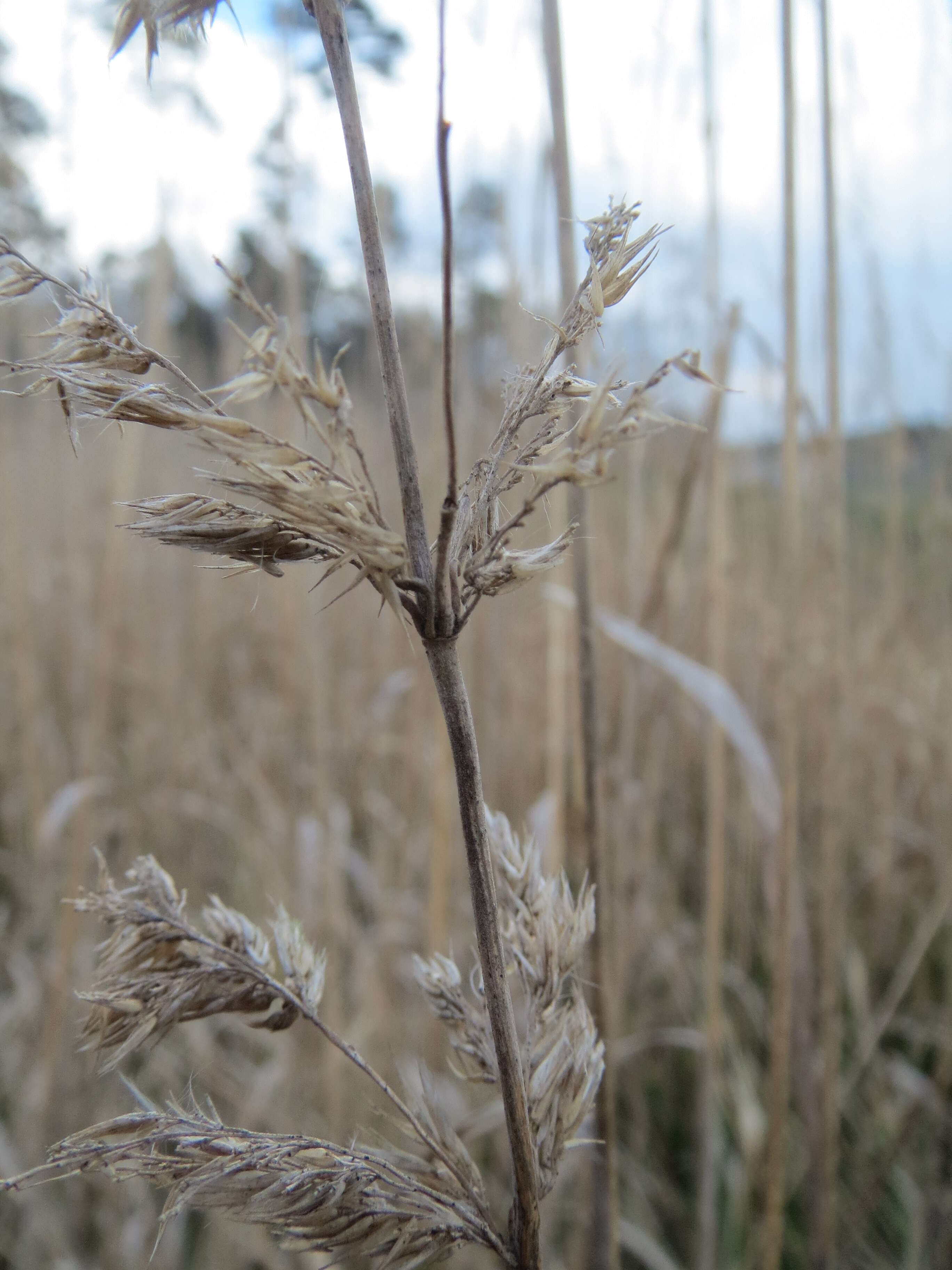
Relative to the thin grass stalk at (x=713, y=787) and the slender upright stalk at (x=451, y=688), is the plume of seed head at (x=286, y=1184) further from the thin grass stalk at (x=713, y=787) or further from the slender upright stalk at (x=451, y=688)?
the thin grass stalk at (x=713, y=787)

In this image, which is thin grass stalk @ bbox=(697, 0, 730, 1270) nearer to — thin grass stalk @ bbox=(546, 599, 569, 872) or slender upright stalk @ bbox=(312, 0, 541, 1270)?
thin grass stalk @ bbox=(546, 599, 569, 872)

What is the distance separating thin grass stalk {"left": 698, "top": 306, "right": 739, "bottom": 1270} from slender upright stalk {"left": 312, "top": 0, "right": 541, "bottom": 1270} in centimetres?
50

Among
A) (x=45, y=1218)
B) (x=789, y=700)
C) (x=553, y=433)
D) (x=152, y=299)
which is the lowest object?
(x=45, y=1218)

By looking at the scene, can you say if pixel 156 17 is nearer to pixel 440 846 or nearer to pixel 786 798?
pixel 786 798

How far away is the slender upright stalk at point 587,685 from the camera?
0.40m

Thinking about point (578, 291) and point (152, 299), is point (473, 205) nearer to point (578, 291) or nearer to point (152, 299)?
point (152, 299)

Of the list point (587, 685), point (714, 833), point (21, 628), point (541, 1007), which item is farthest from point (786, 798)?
point (21, 628)

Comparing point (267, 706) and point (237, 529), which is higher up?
point (237, 529)

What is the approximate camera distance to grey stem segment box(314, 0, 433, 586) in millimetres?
170

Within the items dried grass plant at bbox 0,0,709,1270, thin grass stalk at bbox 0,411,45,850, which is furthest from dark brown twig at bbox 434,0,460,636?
thin grass stalk at bbox 0,411,45,850

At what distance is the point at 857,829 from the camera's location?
4.50ft

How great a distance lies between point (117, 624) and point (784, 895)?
141cm

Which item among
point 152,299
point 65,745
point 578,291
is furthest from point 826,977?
point 65,745

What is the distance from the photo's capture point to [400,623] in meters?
0.15
